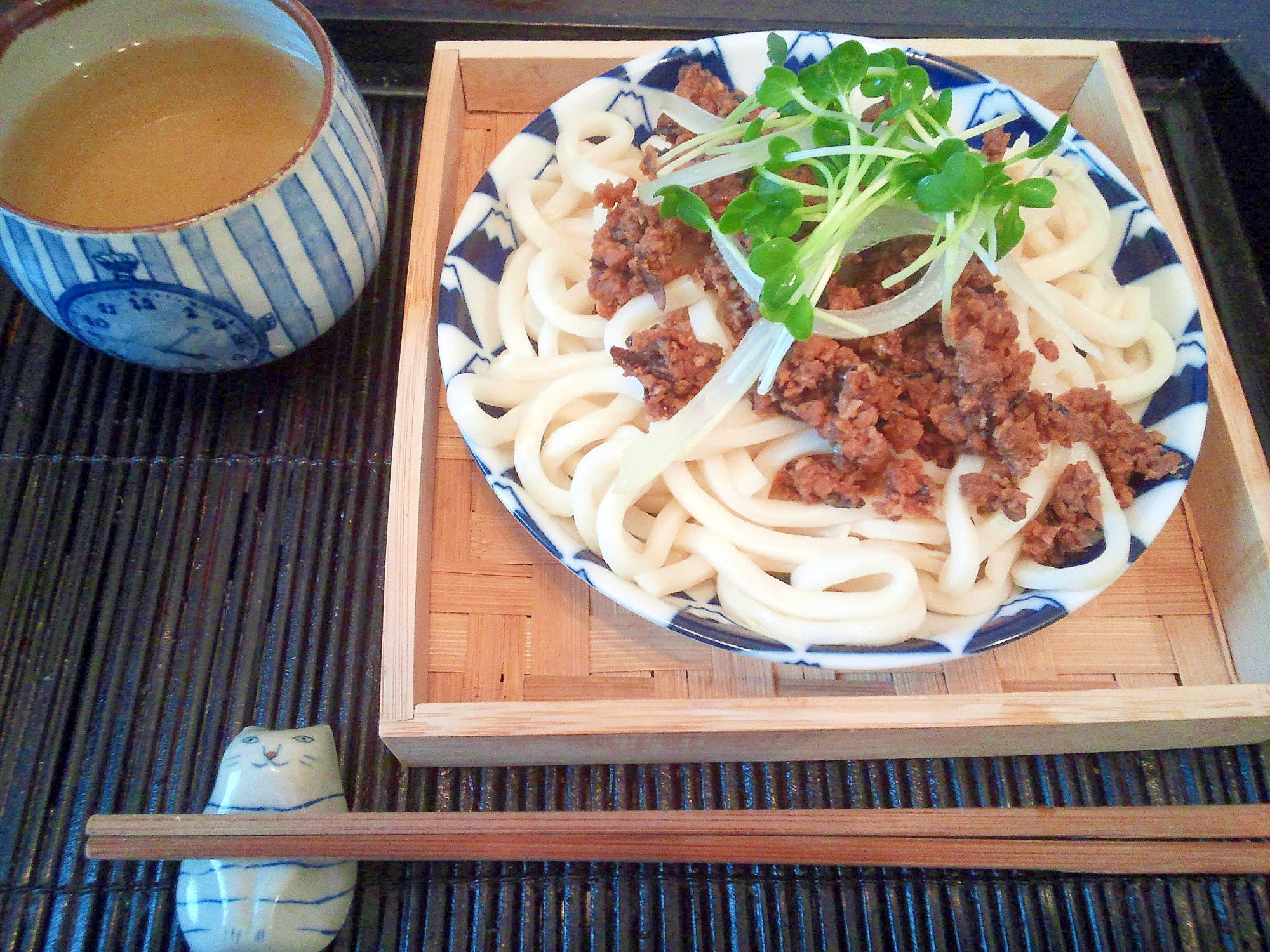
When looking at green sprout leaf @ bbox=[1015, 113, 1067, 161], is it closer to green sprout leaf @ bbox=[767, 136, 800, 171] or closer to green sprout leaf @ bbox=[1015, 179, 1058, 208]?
green sprout leaf @ bbox=[1015, 179, 1058, 208]

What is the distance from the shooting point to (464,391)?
1498 millimetres

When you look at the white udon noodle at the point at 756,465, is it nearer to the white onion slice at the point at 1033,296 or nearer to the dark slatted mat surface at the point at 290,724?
the white onion slice at the point at 1033,296

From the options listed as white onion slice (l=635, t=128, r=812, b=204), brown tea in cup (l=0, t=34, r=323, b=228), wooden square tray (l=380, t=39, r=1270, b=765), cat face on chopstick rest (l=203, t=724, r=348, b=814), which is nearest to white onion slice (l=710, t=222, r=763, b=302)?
white onion slice (l=635, t=128, r=812, b=204)

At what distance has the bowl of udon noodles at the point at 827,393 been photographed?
135cm

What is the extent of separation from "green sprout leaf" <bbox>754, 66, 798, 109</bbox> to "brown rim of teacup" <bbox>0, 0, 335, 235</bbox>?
77cm

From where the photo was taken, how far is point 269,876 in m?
1.32

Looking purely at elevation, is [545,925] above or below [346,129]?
below

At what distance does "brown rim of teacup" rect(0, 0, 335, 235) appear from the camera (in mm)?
1262

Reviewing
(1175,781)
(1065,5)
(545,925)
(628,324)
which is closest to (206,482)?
(628,324)

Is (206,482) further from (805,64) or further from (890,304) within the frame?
(805,64)

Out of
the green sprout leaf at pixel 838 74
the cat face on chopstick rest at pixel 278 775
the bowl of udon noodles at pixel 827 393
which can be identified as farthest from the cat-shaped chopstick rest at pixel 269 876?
the green sprout leaf at pixel 838 74

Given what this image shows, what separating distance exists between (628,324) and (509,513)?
453 mm

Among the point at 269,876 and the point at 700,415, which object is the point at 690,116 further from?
the point at 269,876

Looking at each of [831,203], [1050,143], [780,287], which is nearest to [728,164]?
[831,203]
